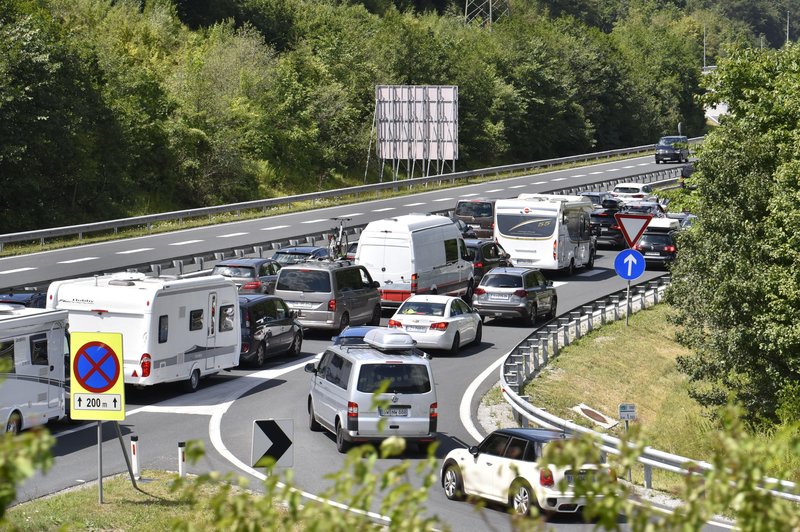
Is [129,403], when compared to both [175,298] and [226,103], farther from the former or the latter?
[226,103]

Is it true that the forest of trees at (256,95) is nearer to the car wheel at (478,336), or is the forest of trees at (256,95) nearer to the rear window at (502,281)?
the rear window at (502,281)

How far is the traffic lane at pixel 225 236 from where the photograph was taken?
38844 millimetres

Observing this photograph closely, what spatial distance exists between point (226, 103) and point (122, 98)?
8.21 meters

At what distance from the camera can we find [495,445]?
16641 millimetres

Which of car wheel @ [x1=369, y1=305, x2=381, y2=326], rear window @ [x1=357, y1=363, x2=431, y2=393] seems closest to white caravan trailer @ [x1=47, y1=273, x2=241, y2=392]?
rear window @ [x1=357, y1=363, x2=431, y2=393]

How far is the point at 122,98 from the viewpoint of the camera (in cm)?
6375

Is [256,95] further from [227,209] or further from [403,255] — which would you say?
[403,255]

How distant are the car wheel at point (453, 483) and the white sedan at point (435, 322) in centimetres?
1154

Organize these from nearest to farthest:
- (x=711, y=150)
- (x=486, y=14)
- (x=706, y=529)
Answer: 1. (x=706, y=529)
2. (x=711, y=150)
3. (x=486, y=14)

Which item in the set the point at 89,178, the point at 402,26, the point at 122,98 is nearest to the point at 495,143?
the point at 402,26

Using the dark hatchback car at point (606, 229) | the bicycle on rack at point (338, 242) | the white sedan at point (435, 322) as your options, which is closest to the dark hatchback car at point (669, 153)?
the dark hatchback car at point (606, 229)

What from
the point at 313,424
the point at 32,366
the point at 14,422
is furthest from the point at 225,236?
the point at 14,422

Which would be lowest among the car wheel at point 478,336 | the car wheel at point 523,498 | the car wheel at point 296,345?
the car wheel at point 478,336

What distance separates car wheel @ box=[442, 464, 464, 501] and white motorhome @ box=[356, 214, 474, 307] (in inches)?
664
